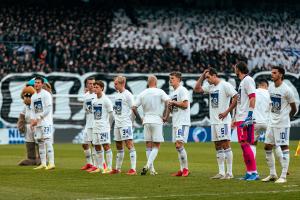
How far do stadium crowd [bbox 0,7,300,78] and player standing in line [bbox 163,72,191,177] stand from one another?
75.7 ft

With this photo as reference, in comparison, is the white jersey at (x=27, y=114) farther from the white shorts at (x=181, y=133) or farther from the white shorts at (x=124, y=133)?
the white shorts at (x=181, y=133)

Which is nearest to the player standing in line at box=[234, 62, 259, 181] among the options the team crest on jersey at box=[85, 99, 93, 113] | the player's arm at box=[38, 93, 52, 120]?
the team crest on jersey at box=[85, 99, 93, 113]

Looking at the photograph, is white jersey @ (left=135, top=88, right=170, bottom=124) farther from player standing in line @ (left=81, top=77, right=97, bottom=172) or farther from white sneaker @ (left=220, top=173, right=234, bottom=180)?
white sneaker @ (left=220, top=173, right=234, bottom=180)

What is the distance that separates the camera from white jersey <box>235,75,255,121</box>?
17.5m

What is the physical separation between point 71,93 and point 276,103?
79.6 ft

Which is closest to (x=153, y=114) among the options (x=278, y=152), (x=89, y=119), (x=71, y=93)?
(x=89, y=119)

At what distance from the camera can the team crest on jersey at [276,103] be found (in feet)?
56.2

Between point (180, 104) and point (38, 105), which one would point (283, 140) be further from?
point (38, 105)

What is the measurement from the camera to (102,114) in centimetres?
2064

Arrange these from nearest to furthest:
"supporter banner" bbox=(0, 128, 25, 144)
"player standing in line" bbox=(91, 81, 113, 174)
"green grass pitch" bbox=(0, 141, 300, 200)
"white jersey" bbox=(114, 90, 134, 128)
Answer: "green grass pitch" bbox=(0, 141, 300, 200)
"white jersey" bbox=(114, 90, 134, 128)
"player standing in line" bbox=(91, 81, 113, 174)
"supporter banner" bbox=(0, 128, 25, 144)

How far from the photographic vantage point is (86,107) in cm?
2183

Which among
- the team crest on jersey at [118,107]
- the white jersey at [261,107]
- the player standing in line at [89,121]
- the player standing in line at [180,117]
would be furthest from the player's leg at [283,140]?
the white jersey at [261,107]

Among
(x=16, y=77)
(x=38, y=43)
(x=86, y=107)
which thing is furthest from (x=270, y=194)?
(x=38, y=43)

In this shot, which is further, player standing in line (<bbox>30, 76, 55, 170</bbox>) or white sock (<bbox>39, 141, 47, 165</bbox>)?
white sock (<bbox>39, 141, 47, 165</bbox>)
